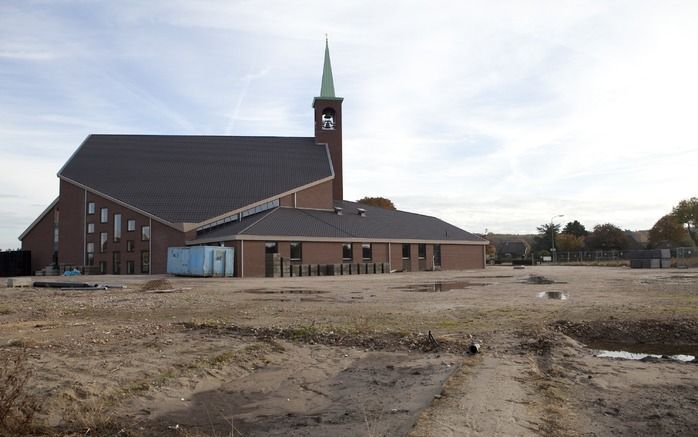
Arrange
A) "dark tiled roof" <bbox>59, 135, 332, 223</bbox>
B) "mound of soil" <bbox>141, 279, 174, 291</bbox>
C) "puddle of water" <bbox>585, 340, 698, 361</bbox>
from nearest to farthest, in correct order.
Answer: "puddle of water" <bbox>585, 340, 698, 361</bbox> → "mound of soil" <bbox>141, 279, 174, 291</bbox> → "dark tiled roof" <bbox>59, 135, 332, 223</bbox>

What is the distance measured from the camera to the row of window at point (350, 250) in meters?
43.1

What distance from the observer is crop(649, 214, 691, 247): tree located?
95750 millimetres

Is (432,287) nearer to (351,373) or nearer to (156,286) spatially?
(156,286)

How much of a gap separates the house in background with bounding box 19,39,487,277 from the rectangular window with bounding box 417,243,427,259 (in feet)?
0.31

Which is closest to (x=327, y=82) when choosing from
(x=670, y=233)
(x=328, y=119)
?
(x=328, y=119)

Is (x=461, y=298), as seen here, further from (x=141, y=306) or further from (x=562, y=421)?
(x=562, y=421)

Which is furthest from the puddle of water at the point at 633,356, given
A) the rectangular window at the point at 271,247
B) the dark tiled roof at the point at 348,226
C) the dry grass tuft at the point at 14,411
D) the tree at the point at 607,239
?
the tree at the point at 607,239

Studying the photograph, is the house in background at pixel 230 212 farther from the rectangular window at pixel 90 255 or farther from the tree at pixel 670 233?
the tree at pixel 670 233

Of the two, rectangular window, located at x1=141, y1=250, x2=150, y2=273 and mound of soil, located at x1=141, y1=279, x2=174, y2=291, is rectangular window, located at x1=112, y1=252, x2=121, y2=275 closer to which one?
rectangular window, located at x1=141, y1=250, x2=150, y2=273

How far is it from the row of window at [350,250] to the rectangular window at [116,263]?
17.4 meters

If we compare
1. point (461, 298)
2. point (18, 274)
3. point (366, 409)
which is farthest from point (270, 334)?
point (18, 274)

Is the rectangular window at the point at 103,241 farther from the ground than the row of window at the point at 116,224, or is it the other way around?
the row of window at the point at 116,224

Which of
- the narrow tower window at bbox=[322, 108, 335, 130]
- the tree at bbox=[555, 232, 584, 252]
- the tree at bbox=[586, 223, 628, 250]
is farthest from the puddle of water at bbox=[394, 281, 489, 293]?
the tree at bbox=[555, 232, 584, 252]

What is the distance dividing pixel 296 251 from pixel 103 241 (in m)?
20.9
